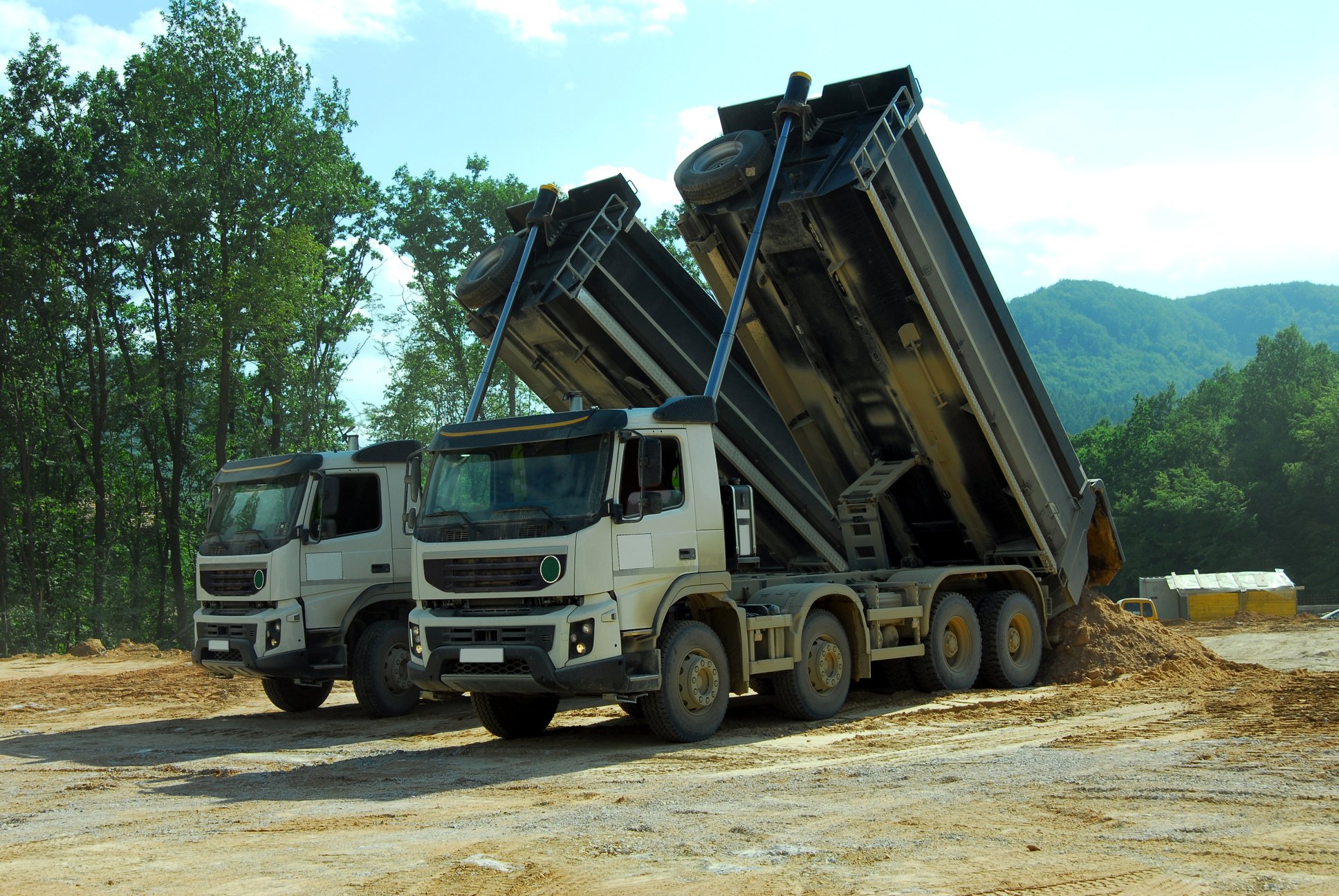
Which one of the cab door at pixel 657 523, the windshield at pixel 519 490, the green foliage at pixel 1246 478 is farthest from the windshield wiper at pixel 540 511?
the green foliage at pixel 1246 478

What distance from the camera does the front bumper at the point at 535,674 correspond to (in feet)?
26.6

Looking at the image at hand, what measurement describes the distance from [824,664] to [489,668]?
3.03m

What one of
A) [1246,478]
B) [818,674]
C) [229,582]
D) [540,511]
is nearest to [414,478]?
[540,511]

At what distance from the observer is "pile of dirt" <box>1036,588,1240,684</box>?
12.4m

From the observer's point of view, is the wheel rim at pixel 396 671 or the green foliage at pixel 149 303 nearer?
the wheel rim at pixel 396 671

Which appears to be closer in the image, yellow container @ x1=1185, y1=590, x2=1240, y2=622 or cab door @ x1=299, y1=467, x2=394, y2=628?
cab door @ x1=299, y1=467, x2=394, y2=628

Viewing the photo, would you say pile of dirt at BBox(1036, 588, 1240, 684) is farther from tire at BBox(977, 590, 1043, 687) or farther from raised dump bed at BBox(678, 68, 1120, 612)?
raised dump bed at BBox(678, 68, 1120, 612)

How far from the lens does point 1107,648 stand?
12.6 m

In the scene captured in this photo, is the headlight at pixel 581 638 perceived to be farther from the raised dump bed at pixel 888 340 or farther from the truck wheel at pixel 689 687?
the raised dump bed at pixel 888 340

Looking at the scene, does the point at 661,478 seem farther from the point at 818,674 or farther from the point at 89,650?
the point at 89,650

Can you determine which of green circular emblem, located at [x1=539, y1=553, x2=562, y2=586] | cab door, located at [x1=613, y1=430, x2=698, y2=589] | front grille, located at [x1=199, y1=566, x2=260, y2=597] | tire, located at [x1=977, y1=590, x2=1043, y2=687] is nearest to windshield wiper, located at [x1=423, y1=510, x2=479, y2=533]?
green circular emblem, located at [x1=539, y1=553, x2=562, y2=586]

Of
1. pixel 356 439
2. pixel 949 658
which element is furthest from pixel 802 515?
pixel 356 439

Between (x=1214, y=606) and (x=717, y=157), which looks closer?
(x=717, y=157)

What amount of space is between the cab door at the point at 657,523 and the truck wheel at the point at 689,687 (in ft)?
1.53
